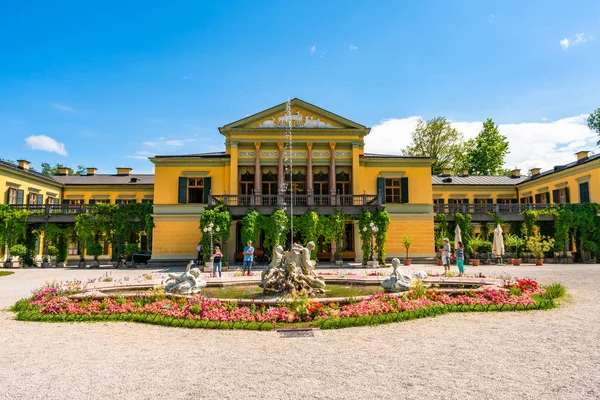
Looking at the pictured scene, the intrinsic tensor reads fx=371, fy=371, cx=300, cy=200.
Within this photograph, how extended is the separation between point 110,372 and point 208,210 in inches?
773

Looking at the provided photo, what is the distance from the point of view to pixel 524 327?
7508 mm

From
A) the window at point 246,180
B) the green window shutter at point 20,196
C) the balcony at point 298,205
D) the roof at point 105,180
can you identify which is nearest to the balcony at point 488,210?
the balcony at point 298,205

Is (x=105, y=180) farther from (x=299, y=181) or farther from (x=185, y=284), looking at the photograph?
(x=185, y=284)

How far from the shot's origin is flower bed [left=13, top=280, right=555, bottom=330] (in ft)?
26.2

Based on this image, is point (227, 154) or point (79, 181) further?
point (79, 181)

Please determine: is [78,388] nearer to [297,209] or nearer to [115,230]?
[297,209]

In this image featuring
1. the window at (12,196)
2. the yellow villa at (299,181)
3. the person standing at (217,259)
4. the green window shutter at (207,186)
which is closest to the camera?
the person standing at (217,259)

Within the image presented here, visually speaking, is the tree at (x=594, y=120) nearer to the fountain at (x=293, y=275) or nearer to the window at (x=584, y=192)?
the window at (x=584, y=192)

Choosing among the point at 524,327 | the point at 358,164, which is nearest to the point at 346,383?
the point at 524,327

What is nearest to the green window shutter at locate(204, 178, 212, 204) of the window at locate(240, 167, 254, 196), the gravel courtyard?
the window at locate(240, 167, 254, 196)

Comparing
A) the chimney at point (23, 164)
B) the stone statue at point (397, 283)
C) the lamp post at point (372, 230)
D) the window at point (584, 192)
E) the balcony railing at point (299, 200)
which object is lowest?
the stone statue at point (397, 283)

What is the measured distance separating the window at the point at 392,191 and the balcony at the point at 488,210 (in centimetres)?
300

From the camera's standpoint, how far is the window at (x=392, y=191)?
29.9 m

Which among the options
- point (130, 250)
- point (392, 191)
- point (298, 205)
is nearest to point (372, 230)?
point (298, 205)
